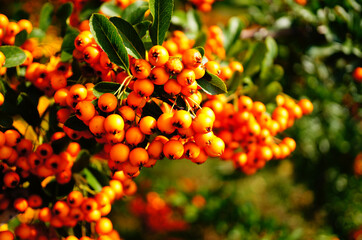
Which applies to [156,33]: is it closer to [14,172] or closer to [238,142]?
[238,142]

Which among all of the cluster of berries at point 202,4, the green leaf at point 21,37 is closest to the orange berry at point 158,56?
the green leaf at point 21,37

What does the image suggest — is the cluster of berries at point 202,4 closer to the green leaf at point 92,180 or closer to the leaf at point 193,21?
the leaf at point 193,21

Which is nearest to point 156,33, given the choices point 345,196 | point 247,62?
point 247,62

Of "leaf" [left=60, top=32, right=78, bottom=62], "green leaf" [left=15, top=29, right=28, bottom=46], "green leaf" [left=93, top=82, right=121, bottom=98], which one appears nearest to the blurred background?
"green leaf" [left=15, top=29, right=28, bottom=46]

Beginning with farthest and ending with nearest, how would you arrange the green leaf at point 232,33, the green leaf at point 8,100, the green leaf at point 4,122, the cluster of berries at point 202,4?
the cluster of berries at point 202,4
the green leaf at point 232,33
the green leaf at point 8,100
the green leaf at point 4,122

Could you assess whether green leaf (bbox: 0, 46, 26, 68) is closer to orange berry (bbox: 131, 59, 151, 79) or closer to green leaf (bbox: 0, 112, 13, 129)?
green leaf (bbox: 0, 112, 13, 129)
